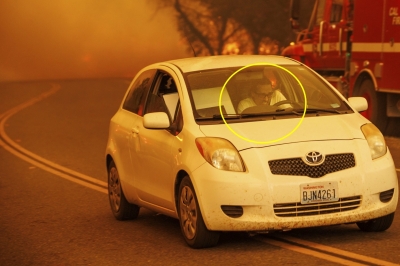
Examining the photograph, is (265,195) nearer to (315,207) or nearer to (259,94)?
(315,207)

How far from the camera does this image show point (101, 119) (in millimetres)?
25047

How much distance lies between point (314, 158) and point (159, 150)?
5.05ft

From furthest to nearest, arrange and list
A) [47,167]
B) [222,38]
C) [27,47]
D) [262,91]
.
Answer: [27,47] < [222,38] < [47,167] < [262,91]

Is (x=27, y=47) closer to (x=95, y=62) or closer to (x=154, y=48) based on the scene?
(x=95, y=62)

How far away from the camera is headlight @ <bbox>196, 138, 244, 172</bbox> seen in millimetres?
8266

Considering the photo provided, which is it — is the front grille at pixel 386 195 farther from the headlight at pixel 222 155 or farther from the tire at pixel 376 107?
the tire at pixel 376 107

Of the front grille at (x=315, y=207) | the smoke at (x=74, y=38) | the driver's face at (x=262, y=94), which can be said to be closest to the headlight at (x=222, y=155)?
the front grille at (x=315, y=207)

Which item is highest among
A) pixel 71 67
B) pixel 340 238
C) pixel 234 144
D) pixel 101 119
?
pixel 234 144

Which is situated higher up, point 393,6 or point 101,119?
point 393,6

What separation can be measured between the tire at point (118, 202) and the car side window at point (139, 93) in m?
0.62

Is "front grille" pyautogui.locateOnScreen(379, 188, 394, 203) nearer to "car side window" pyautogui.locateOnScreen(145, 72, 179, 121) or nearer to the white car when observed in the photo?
the white car

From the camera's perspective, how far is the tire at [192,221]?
8.38 meters

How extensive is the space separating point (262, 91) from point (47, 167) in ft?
22.3

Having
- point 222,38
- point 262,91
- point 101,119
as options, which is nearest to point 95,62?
point 222,38
